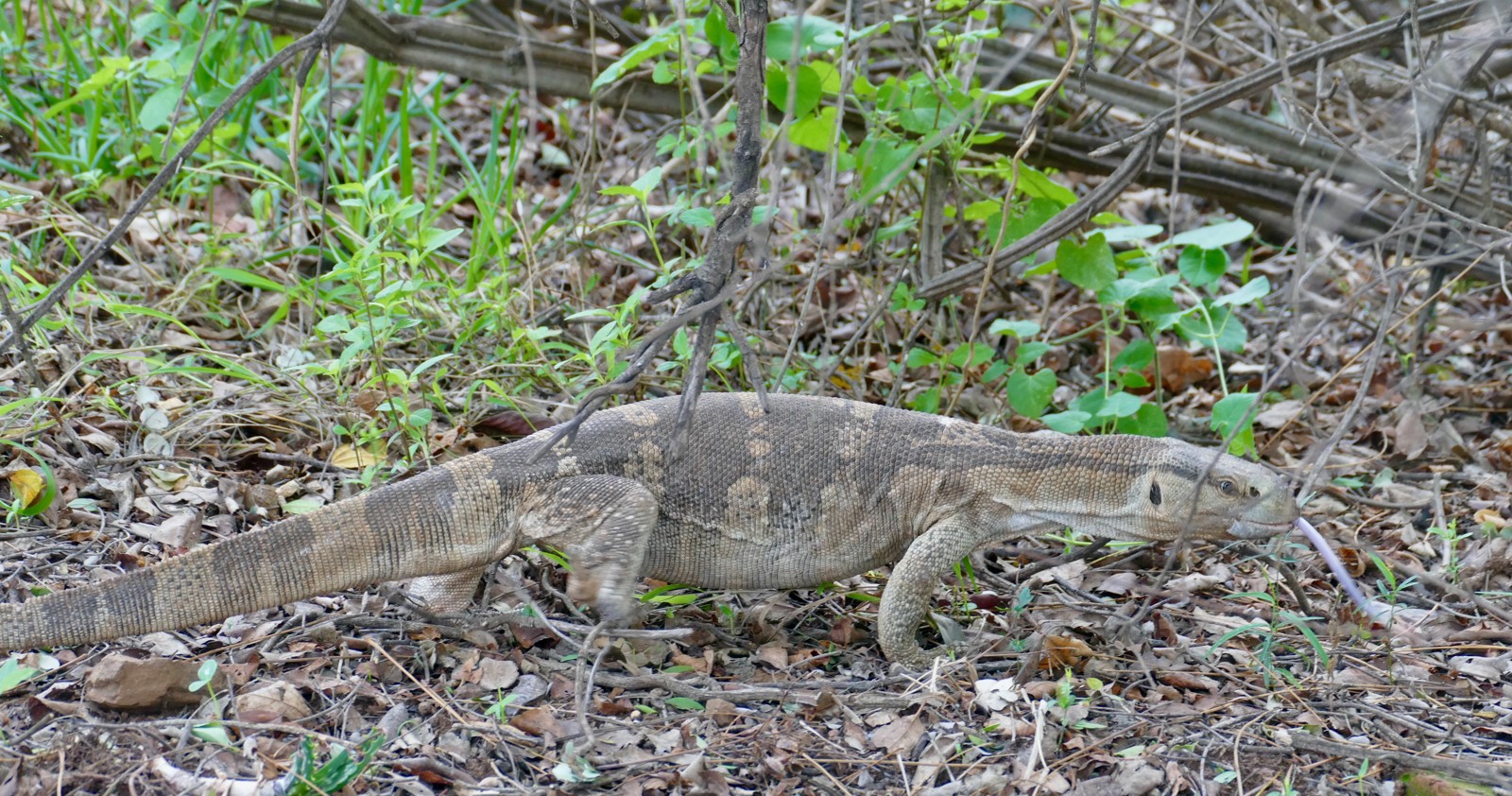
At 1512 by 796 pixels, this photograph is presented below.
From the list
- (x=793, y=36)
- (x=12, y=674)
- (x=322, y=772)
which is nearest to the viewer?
(x=322, y=772)

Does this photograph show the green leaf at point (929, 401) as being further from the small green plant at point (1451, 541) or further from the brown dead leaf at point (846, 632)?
the small green plant at point (1451, 541)

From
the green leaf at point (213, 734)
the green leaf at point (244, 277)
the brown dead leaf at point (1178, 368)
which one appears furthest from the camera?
the brown dead leaf at point (1178, 368)

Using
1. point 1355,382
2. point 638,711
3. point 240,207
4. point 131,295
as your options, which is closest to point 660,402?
point 638,711

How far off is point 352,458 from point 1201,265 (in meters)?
3.87

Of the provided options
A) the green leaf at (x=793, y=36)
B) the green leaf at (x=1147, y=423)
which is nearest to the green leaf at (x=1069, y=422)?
the green leaf at (x=1147, y=423)

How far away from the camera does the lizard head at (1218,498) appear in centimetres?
448

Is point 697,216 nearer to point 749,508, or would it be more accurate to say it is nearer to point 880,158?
point 880,158

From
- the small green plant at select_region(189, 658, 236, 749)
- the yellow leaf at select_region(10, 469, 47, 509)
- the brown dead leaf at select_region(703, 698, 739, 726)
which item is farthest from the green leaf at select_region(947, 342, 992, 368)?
the yellow leaf at select_region(10, 469, 47, 509)

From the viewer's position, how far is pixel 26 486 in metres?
4.82

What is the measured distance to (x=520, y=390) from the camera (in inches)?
234

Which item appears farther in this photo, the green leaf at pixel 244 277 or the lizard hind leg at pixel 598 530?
the green leaf at pixel 244 277

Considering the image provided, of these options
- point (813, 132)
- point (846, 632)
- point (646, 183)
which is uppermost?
point (813, 132)

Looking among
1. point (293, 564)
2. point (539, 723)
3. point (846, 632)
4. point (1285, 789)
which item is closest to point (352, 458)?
point (293, 564)

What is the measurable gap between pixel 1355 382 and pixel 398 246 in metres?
5.16
